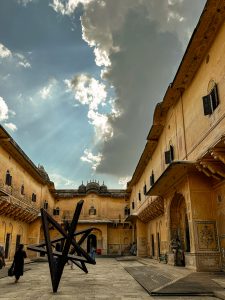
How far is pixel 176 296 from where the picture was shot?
7398 millimetres

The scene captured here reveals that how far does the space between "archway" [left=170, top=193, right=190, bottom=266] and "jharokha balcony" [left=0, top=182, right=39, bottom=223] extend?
965 cm

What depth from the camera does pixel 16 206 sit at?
72.7ft

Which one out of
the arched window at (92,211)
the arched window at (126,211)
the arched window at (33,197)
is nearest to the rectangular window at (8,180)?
the arched window at (33,197)

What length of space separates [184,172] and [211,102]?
11.4 feet

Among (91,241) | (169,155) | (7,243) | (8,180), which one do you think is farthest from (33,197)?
(169,155)

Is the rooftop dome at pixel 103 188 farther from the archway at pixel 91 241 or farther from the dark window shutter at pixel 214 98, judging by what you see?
the dark window shutter at pixel 214 98

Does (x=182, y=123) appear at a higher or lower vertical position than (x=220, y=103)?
higher

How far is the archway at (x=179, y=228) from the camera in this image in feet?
49.4

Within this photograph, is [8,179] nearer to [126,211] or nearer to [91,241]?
[91,241]

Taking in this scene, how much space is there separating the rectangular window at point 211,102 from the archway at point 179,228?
5.58 meters

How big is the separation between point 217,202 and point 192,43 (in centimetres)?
638

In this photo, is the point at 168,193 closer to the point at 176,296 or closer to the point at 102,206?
the point at 176,296

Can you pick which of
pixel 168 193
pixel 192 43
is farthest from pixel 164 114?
pixel 192 43

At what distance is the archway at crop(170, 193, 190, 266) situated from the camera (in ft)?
49.4
